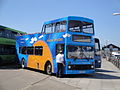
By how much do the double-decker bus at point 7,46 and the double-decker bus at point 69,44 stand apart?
5282 millimetres

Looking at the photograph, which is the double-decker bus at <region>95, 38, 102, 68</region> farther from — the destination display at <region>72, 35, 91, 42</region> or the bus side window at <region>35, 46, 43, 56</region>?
the bus side window at <region>35, 46, 43, 56</region>

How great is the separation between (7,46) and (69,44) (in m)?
9.44

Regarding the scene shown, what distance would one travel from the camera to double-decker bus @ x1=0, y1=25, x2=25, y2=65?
17.1 metres

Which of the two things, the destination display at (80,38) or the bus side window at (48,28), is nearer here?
the destination display at (80,38)

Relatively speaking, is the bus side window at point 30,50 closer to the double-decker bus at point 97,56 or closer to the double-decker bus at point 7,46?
the double-decker bus at point 7,46

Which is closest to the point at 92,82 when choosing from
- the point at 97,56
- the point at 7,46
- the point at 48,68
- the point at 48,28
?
the point at 48,68

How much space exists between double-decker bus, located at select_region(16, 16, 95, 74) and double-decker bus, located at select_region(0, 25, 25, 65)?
17.3 feet

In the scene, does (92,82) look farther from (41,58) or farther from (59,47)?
(41,58)

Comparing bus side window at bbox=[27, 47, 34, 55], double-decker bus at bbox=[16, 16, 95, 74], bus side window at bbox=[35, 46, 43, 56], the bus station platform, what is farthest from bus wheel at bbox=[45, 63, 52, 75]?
bus side window at bbox=[27, 47, 34, 55]

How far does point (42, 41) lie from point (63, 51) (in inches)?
106

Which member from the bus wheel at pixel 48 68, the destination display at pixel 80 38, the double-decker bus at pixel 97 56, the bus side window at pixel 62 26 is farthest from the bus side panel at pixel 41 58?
the double-decker bus at pixel 97 56

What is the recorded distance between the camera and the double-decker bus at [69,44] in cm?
1086

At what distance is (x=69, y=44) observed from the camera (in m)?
10.8

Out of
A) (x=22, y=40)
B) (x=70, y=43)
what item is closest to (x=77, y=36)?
(x=70, y=43)
